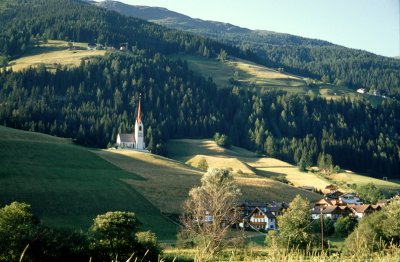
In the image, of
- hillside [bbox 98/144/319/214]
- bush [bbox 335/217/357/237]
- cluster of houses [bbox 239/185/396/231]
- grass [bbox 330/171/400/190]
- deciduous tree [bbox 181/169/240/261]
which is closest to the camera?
deciduous tree [bbox 181/169/240/261]

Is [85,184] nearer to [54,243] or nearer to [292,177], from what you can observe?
[54,243]

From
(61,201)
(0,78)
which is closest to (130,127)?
(0,78)

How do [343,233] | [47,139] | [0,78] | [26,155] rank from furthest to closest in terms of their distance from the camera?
1. [0,78]
2. [47,139]
3. [26,155]
4. [343,233]

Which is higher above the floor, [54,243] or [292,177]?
[54,243]

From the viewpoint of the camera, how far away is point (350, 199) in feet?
382

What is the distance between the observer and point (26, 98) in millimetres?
162750

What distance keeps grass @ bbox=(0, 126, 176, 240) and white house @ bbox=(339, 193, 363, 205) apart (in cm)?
4588

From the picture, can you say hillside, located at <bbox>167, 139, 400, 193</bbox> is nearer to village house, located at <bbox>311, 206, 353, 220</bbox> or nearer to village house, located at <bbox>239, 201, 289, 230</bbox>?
village house, located at <bbox>311, 206, 353, 220</bbox>

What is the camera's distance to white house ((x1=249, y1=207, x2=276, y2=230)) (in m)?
89.4

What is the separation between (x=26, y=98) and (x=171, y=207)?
97778mm

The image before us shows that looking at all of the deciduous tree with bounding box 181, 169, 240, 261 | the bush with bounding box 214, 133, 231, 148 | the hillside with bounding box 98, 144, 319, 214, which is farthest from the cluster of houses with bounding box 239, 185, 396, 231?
the bush with bounding box 214, 133, 231, 148

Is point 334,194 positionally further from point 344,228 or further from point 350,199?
point 344,228

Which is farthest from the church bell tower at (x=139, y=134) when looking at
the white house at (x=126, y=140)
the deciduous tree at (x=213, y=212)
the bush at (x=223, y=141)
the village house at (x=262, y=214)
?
the deciduous tree at (x=213, y=212)

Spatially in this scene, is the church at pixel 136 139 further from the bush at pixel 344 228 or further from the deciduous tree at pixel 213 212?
the bush at pixel 344 228
